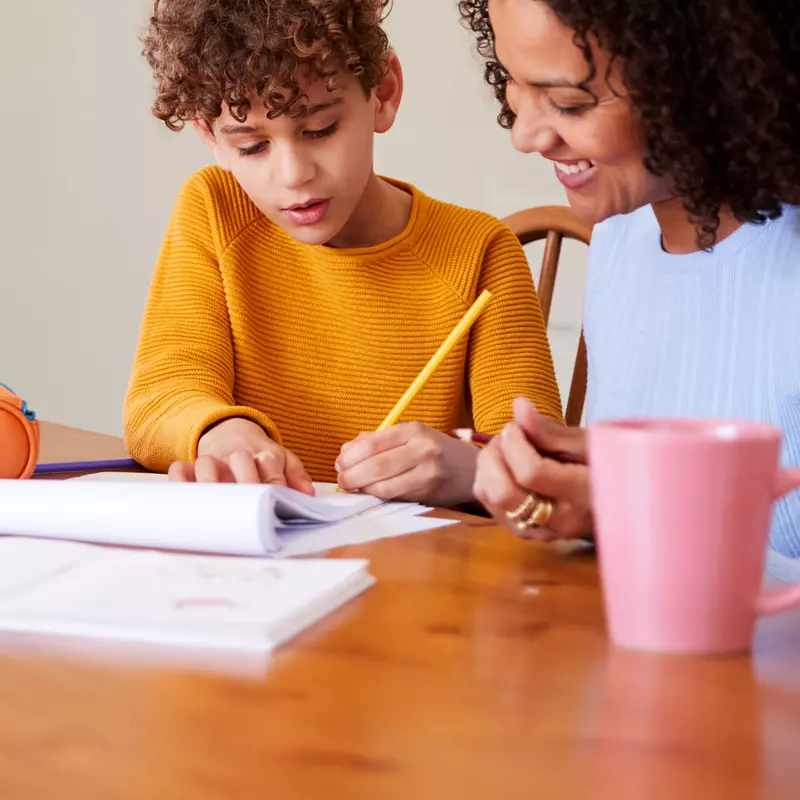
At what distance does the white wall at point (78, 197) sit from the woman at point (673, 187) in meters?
1.95

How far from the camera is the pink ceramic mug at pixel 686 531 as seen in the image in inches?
18.5

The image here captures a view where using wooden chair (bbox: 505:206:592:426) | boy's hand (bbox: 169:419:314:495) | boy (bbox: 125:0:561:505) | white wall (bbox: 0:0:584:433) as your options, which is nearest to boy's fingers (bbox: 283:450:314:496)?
boy's hand (bbox: 169:419:314:495)

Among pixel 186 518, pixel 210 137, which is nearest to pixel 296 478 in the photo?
pixel 186 518

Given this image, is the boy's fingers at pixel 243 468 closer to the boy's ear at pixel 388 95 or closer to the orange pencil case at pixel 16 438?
the orange pencil case at pixel 16 438

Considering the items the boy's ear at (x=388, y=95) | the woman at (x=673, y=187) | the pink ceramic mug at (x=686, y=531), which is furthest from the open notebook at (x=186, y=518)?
the boy's ear at (x=388, y=95)

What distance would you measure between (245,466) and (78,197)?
2.31m

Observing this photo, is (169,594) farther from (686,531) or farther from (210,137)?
(210,137)

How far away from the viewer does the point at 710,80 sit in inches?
32.4

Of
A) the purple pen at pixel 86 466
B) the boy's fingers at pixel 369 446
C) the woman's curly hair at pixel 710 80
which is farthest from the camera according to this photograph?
the purple pen at pixel 86 466

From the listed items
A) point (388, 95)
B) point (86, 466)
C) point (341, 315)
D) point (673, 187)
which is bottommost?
point (86, 466)

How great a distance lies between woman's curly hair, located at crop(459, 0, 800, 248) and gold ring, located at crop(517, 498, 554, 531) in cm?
31

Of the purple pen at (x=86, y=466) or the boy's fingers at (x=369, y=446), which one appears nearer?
the boy's fingers at (x=369, y=446)

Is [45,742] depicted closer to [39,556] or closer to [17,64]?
[39,556]

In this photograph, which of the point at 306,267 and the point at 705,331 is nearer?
the point at 705,331
